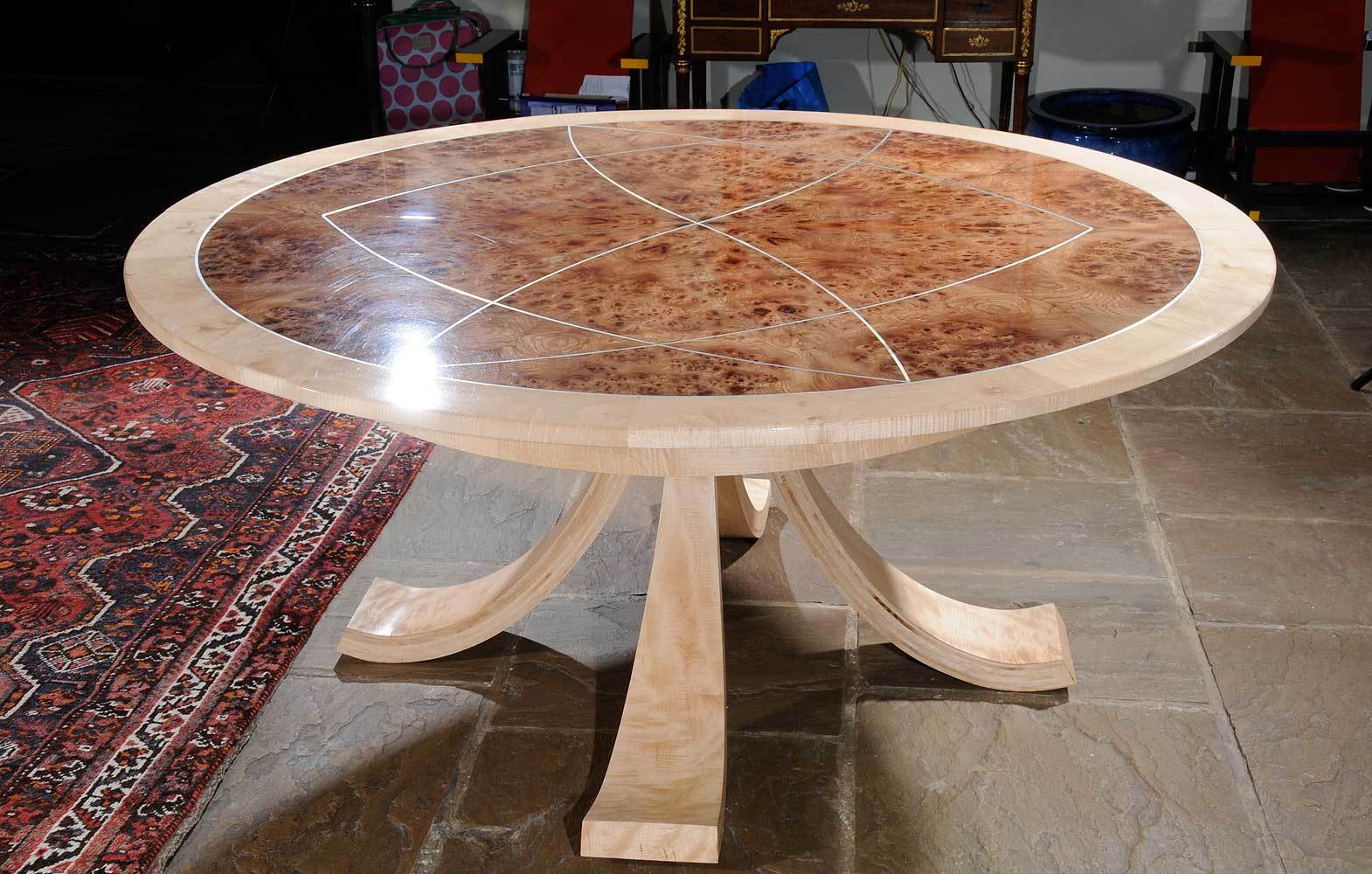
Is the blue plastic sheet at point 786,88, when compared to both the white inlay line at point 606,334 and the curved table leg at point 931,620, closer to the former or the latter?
the curved table leg at point 931,620

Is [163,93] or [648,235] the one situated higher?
[648,235]

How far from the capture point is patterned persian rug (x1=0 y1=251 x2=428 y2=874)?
6.12 ft

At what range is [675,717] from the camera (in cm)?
185

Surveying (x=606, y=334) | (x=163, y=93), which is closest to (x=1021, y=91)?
(x=606, y=334)

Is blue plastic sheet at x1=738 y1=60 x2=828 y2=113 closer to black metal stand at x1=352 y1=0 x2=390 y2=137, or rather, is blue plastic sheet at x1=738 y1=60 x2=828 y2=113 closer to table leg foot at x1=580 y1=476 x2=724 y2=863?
black metal stand at x1=352 y1=0 x2=390 y2=137

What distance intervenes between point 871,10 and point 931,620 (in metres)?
2.88

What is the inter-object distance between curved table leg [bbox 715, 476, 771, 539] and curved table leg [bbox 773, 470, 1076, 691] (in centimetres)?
38

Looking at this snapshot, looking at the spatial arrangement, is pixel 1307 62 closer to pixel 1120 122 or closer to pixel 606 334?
pixel 1120 122

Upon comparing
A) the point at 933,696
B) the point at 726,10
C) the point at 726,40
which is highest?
the point at 726,10

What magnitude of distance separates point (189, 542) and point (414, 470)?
515 millimetres

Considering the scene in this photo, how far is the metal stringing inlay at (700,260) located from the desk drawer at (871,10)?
6.95 ft

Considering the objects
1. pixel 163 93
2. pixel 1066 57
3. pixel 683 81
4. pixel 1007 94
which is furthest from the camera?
pixel 163 93

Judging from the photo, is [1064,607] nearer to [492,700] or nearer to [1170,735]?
[1170,735]

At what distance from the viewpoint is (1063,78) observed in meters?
4.96
